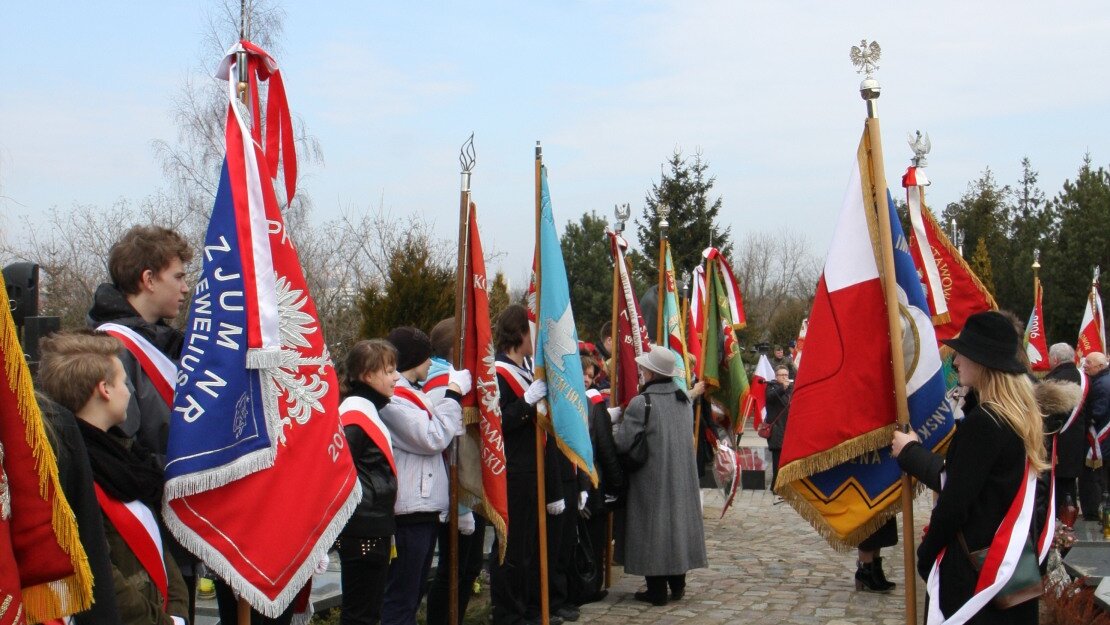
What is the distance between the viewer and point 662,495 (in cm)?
852

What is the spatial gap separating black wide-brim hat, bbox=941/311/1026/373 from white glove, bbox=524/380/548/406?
10.3 ft

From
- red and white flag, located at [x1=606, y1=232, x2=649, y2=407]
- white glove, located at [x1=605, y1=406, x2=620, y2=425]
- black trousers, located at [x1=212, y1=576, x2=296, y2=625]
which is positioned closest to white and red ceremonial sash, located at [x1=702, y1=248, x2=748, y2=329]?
red and white flag, located at [x1=606, y1=232, x2=649, y2=407]

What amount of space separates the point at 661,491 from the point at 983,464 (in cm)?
454

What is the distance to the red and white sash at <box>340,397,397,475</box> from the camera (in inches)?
208

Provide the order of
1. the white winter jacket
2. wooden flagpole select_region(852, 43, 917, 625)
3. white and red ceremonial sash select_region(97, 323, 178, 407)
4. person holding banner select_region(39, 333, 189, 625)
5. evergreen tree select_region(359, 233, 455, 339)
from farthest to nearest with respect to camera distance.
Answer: evergreen tree select_region(359, 233, 455, 339)
the white winter jacket
wooden flagpole select_region(852, 43, 917, 625)
white and red ceremonial sash select_region(97, 323, 178, 407)
person holding banner select_region(39, 333, 189, 625)

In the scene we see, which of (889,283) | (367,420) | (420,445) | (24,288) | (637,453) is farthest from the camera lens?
(637,453)

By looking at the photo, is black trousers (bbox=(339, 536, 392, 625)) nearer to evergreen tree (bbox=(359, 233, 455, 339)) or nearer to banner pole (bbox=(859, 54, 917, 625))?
banner pole (bbox=(859, 54, 917, 625))

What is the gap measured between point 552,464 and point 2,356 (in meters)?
5.12

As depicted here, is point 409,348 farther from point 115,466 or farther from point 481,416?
point 115,466

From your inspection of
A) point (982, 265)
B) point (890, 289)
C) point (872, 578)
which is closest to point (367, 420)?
point (890, 289)

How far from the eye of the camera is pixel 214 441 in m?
3.81

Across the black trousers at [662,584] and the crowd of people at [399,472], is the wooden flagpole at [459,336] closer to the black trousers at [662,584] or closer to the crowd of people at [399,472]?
the crowd of people at [399,472]

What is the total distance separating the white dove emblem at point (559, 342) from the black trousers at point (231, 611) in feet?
9.53

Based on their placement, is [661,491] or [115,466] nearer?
[115,466]
